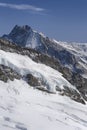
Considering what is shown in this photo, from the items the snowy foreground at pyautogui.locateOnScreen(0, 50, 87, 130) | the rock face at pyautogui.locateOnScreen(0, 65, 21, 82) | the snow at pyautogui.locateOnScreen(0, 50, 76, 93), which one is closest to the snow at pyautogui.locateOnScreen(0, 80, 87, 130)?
the snowy foreground at pyautogui.locateOnScreen(0, 50, 87, 130)

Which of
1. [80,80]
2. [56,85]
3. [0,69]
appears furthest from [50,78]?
[80,80]

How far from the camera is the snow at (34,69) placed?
5709 cm

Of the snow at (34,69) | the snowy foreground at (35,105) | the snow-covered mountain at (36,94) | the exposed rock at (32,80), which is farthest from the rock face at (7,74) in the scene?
the exposed rock at (32,80)

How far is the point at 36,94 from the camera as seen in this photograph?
5306cm

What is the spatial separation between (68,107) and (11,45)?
1946 cm

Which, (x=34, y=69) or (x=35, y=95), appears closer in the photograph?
(x=35, y=95)

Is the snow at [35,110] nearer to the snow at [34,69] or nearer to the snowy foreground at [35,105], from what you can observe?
the snowy foreground at [35,105]

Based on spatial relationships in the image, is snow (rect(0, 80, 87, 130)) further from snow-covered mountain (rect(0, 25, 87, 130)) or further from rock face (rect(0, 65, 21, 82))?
rock face (rect(0, 65, 21, 82))

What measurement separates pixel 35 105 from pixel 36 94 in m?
4.90

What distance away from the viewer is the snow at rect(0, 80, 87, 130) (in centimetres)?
4209

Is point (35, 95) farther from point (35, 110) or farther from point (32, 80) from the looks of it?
point (35, 110)

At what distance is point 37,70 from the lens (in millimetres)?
59500

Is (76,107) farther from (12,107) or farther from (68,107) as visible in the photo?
(12,107)

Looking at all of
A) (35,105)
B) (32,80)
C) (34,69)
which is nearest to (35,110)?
(35,105)
